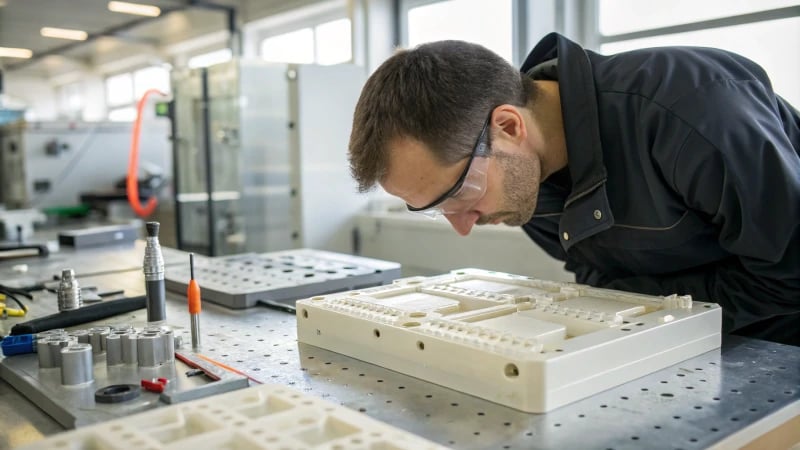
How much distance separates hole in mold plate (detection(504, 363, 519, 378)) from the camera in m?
0.83

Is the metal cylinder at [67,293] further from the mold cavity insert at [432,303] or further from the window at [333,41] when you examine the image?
the window at [333,41]

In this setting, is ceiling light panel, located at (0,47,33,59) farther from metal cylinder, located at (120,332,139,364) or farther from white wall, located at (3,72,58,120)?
metal cylinder, located at (120,332,139,364)

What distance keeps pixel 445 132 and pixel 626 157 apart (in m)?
0.36

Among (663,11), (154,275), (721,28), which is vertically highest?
(663,11)

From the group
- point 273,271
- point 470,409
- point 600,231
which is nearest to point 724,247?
point 600,231

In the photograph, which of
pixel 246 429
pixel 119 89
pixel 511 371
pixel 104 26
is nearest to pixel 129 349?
pixel 246 429

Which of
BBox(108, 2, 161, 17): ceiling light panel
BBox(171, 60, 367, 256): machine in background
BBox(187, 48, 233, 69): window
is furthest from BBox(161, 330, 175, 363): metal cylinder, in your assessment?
BBox(108, 2, 161, 17): ceiling light panel

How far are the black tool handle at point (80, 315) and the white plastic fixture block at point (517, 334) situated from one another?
1.48 ft

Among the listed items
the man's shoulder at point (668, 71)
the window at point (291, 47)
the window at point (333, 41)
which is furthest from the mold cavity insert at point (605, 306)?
the window at point (291, 47)

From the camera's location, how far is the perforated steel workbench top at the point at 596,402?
0.75 m

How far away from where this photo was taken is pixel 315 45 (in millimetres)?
5449

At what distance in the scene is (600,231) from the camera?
1238 mm

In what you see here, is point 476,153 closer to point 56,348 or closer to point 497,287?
point 497,287

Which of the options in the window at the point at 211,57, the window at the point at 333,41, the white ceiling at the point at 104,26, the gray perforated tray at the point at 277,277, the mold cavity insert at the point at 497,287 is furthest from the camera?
the window at the point at 211,57
